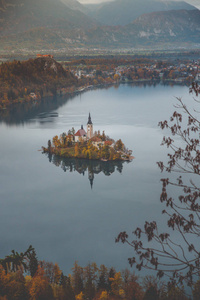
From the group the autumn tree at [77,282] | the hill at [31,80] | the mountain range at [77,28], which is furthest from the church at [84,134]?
the mountain range at [77,28]

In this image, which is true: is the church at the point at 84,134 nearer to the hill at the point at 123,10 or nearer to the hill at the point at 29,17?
the hill at the point at 29,17

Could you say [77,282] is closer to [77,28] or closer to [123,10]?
[77,28]

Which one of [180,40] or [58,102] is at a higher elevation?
[180,40]

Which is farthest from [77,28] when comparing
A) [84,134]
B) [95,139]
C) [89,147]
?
[89,147]

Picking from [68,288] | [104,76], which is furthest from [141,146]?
[104,76]

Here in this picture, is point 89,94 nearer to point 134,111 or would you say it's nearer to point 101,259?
point 134,111

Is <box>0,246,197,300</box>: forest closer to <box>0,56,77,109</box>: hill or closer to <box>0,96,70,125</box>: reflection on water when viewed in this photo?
<box>0,96,70,125</box>: reflection on water
